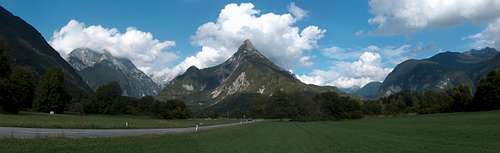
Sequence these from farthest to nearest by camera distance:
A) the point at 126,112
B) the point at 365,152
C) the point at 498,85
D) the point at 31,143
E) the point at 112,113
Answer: the point at 126,112, the point at 112,113, the point at 498,85, the point at 365,152, the point at 31,143

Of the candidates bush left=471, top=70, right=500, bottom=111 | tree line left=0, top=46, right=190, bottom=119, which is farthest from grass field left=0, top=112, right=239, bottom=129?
bush left=471, top=70, right=500, bottom=111

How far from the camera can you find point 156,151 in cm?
2589

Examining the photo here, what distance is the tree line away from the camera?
75875mm

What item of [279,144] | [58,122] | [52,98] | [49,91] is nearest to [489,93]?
[279,144]

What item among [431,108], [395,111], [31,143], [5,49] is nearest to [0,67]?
[5,49]

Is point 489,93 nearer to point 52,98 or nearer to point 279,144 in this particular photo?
point 279,144

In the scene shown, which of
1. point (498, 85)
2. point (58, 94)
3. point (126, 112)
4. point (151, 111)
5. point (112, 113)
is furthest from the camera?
point (151, 111)

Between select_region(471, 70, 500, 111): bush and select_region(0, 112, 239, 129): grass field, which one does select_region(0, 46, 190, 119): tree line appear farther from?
select_region(471, 70, 500, 111): bush

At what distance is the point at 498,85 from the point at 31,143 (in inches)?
4799

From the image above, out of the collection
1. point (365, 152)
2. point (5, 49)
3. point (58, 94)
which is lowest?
point (365, 152)

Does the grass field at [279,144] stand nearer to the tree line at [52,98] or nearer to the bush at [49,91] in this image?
the tree line at [52,98]

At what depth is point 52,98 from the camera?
10694 centimetres

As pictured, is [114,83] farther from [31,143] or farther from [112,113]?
[31,143]

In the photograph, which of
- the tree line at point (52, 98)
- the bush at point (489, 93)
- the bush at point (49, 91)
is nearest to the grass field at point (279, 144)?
the tree line at point (52, 98)
